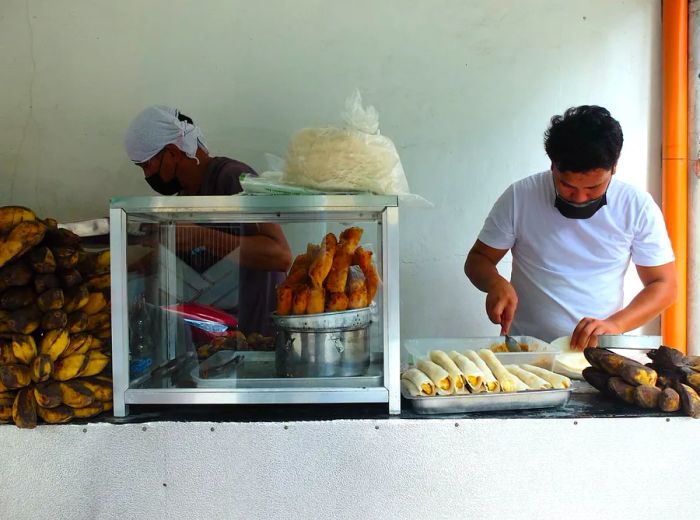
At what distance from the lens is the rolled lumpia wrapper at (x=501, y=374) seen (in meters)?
1.37

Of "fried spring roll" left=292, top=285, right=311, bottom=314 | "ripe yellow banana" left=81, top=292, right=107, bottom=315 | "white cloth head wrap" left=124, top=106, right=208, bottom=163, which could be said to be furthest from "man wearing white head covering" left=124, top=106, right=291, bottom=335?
"ripe yellow banana" left=81, top=292, right=107, bottom=315

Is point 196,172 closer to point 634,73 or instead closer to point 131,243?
point 131,243

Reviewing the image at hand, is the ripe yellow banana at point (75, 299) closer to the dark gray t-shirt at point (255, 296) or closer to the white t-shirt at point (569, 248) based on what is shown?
the dark gray t-shirt at point (255, 296)

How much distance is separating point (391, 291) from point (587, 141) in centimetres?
111

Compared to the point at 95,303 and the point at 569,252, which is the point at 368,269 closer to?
the point at 95,303

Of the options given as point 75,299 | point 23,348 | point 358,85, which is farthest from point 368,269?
point 358,85

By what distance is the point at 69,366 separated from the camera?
1336 mm

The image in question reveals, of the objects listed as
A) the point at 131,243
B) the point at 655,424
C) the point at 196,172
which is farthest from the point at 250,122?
the point at 655,424

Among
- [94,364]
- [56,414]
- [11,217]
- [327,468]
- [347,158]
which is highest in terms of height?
[347,158]

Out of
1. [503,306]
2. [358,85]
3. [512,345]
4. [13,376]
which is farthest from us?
[358,85]

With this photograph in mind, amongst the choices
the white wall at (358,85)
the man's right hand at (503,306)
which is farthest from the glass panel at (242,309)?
the white wall at (358,85)

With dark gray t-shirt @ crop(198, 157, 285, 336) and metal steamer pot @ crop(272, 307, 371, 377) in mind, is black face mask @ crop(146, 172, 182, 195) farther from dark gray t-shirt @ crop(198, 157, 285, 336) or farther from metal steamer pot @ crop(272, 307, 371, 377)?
metal steamer pot @ crop(272, 307, 371, 377)

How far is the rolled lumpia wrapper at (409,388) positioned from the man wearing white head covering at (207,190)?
38cm

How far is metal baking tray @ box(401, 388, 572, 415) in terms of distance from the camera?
1.36m
